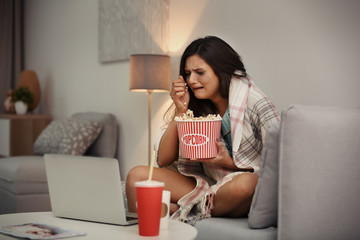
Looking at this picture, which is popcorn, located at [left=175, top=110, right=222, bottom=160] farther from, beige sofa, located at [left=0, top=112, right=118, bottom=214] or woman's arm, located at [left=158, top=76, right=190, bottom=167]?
beige sofa, located at [left=0, top=112, right=118, bottom=214]

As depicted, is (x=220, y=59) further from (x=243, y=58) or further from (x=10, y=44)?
(x=10, y=44)

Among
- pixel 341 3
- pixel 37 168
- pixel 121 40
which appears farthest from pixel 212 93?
pixel 121 40

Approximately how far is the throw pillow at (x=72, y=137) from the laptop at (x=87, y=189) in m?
2.22

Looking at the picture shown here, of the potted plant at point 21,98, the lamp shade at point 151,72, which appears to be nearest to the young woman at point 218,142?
the lamp shade at point 151,72

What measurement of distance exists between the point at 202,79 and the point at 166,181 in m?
0.49

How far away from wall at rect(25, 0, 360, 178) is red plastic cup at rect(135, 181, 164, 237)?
4.71ft

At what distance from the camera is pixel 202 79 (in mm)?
2158

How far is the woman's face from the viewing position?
2.15 metres

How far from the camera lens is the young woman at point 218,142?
5.78 ft

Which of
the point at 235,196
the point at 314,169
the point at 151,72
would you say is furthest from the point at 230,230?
the point at 151,72

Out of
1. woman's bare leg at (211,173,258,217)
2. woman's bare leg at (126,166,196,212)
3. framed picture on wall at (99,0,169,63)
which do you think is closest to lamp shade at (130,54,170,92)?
framed picture on wall at (99,0,169,63)

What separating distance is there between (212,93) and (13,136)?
3.03m

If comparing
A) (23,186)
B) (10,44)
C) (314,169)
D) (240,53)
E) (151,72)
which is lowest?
(23,186)

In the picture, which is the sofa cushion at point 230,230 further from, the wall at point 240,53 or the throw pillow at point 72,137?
the throw pillow at point 72,137
